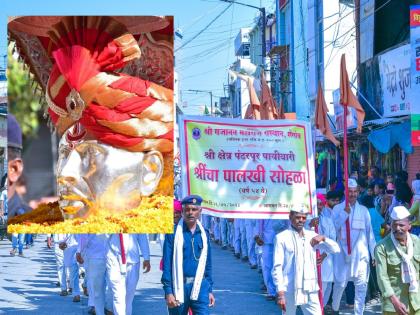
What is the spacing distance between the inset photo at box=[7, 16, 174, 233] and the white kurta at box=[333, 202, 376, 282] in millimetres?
4695

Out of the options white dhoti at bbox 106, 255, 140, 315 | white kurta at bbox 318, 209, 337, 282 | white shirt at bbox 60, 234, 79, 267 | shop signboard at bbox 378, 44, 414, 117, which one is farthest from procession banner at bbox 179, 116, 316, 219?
shop signboard at bbox 378, 44, 414, 117

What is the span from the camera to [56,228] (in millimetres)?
7770

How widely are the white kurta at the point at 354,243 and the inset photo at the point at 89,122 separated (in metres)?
4.69

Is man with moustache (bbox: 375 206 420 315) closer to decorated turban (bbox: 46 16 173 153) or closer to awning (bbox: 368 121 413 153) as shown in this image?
decorated turban (bbox: 46 16 173 153)

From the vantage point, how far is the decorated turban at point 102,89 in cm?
773

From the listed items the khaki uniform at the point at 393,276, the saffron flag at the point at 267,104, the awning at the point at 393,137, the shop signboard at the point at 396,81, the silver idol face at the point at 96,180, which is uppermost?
the shop signboard at the point at 396,81

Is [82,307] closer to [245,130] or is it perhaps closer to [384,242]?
[245,130]

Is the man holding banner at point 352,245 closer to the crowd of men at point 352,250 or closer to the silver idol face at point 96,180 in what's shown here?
the crowd of men at point 352,250

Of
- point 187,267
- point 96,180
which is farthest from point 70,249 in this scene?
point 96,180

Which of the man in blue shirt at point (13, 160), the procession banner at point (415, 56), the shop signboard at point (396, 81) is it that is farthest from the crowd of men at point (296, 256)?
the shop signboard at point (396, 81)

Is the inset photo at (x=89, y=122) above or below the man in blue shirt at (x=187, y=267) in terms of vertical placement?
above

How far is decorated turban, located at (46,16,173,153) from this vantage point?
7734 mm

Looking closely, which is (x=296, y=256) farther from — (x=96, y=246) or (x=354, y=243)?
(x=96, y=246)

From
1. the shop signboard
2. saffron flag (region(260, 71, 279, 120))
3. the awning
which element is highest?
the shop signboard
